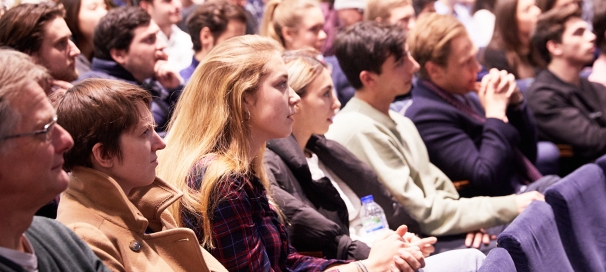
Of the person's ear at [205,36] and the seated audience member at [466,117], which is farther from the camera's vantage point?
the person's ear at [205,36]

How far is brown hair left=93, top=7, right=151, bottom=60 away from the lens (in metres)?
3.70

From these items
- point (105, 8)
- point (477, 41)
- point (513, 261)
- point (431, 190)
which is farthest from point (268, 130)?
point (477, 41)

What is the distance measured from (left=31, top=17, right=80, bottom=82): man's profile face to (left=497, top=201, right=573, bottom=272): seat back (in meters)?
1.86

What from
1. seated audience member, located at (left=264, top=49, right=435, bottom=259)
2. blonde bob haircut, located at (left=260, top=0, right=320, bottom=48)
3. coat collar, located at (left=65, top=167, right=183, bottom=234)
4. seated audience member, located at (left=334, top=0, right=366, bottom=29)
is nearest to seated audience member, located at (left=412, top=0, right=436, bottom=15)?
seated audience member, located at (left=334, top=0, right=366, bottom=29)

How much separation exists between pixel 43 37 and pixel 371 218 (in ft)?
4.74

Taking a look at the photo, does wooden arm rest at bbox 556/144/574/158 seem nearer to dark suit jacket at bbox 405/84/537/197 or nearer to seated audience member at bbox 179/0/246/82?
dark suit jacket at bbox 405/84/537/197

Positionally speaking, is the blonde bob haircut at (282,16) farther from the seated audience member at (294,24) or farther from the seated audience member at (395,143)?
the seated audience member at (395,143)

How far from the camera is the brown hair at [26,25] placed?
3.00 m

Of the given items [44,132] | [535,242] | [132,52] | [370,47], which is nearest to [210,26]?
[132,52]

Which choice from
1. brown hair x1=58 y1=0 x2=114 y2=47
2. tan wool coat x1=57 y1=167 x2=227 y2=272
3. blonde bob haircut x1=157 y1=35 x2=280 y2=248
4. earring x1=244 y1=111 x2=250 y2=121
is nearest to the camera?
tan wool coat x1=57 y1=167 x2=227 y2=272

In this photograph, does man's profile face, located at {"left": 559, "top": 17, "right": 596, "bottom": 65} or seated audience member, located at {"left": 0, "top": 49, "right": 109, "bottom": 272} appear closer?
seated audience member, located at {"left": 0, "top": 49, "right": 109, "bottom": 272}

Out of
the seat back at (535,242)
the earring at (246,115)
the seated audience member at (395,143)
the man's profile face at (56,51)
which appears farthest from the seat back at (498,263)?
the man's profile face at (56,51)

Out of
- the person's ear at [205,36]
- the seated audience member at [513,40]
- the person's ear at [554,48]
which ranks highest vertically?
the person's ear at [205,36]

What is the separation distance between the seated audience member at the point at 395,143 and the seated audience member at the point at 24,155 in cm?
196
